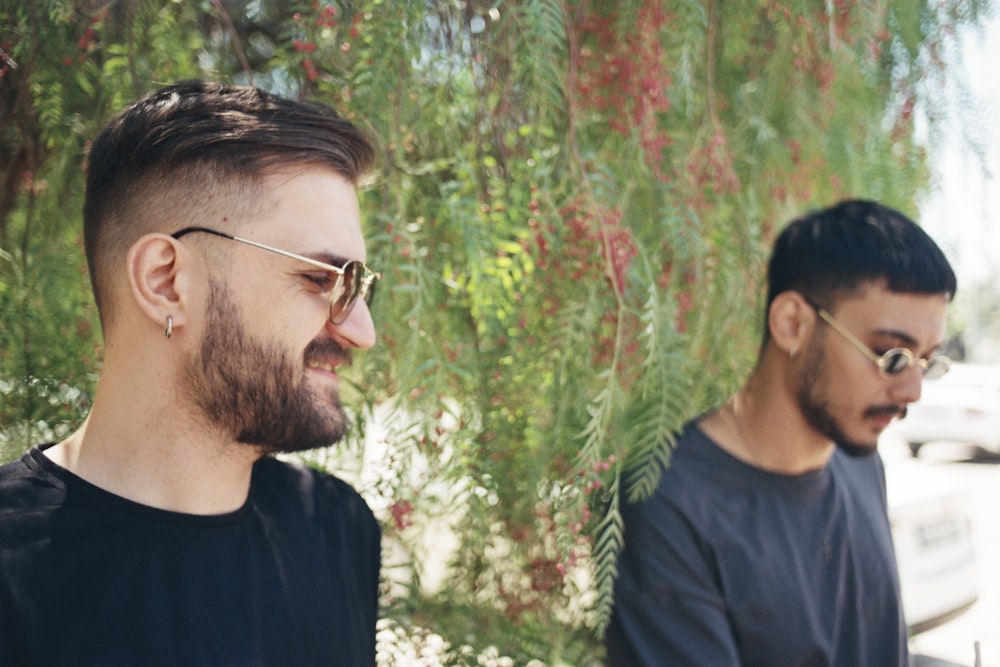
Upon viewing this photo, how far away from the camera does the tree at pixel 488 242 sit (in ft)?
4.92

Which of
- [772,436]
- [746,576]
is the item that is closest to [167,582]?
[746,576]

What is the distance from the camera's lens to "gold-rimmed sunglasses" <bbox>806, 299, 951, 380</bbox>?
1.85 metres

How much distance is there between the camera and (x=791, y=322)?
6.52ft

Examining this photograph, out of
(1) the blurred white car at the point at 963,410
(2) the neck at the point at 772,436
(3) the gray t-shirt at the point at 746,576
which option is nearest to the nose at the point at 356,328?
(3) the gray t-shirt at the point at 746,576

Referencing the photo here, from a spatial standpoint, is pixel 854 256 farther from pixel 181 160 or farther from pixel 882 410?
pixel 181 160

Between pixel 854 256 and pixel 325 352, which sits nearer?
pixel 325 352

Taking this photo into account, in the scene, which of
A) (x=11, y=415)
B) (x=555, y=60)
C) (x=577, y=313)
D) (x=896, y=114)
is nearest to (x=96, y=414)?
(x=11, y=415)

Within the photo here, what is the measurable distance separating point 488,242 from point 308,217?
318 millimetres

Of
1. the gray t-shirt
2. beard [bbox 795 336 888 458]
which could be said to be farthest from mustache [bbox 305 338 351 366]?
beard [bbox 795 336 888 458]

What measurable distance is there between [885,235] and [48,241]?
1.64 metres

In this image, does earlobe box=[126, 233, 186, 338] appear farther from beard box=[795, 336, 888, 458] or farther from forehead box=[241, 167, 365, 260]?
beard box=[795, 336, 888, 458]

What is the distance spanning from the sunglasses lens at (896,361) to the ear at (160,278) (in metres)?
1.34

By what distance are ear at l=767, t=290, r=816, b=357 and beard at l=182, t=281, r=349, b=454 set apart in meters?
1.07

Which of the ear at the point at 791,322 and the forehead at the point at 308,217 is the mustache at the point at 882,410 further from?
the forehead at the point at 308,217
